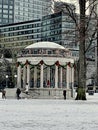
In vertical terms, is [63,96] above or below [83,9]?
below

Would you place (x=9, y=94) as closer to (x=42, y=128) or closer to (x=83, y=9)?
(x=83, y=9)

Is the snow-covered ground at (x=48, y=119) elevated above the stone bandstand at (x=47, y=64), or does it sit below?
below

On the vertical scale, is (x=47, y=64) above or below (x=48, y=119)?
above

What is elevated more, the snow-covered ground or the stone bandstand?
the stone bandstand

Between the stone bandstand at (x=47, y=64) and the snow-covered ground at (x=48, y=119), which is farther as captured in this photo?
the stone bandstand at (x=47, y=64)

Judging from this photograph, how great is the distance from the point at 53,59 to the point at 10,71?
57.4 metres

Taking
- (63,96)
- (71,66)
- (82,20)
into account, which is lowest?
(63,96)

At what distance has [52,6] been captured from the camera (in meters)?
45.6

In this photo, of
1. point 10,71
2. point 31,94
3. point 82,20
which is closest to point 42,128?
point 82,20

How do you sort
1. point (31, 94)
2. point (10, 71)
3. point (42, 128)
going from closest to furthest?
1. point (42, 128)
2. point (31, 94)
3. point (10, 71)

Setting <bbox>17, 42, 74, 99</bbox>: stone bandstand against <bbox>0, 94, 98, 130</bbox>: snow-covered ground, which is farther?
<bbox>17, 42, 74, 99</bbox>: stone bandstand

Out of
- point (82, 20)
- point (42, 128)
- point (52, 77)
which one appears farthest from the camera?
point (52, 77)

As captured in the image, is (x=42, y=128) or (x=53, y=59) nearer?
(x=42, y=128)

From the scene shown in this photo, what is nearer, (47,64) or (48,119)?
(48,119)
